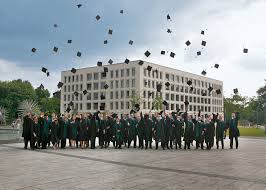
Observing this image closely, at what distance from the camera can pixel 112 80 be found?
7819 centimetres

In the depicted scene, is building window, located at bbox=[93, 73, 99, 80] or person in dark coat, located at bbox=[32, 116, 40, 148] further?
building window, located at bbox=[93, 73, 99, 80]

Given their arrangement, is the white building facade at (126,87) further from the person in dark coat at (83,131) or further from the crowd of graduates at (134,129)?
the person in dark coat at (83,131)

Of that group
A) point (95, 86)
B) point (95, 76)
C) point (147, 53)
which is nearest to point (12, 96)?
point (95, 86)

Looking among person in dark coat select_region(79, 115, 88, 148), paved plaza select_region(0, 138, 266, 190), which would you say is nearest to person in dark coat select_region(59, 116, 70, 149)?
person in dark coat select_region(79, 115, 88, 148)

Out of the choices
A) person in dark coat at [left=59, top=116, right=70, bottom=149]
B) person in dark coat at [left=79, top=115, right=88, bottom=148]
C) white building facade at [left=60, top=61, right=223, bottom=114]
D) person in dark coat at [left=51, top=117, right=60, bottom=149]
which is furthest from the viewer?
white building facade at [left=60, top=61, right=223, bottom=114]

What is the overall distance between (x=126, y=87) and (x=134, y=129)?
57.9 m

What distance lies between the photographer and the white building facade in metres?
73.8

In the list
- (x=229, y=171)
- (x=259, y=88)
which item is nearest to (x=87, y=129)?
(x=229, y=171)

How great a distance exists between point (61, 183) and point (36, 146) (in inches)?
392

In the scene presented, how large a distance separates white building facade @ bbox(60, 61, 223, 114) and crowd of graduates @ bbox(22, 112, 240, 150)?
5171 cm

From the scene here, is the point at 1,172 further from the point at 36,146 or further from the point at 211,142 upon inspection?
the point at 211,142

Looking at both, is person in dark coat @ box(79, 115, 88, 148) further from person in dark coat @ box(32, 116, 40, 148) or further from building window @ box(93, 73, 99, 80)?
building window @ box(93, 73, 99, 80)

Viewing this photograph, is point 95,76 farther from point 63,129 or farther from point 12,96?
point 63,129

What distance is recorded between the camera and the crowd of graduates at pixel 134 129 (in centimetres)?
1692
